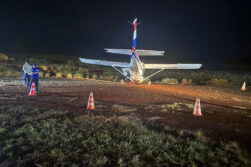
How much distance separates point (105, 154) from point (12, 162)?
1.82 meters

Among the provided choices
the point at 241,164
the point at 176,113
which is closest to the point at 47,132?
the point at 241,164

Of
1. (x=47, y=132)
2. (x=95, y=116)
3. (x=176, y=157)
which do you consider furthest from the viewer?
(x=95, y=116)

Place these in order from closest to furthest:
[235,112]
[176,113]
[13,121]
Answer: [13,121] < [176,113] < [235,112]

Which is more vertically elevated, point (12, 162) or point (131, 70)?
point (131, 70)

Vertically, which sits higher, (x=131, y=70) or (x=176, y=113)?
(x=131, y=70)

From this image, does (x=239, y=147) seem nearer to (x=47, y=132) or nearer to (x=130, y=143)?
(x=130, y=143)

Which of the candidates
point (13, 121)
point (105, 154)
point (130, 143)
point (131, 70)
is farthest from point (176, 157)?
point (131, 70)

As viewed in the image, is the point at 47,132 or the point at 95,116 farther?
the point at 95,116

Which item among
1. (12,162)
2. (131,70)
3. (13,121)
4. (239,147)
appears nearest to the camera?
(12,162)

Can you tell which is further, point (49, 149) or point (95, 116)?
point (95, 116)

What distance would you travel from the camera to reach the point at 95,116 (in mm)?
7230

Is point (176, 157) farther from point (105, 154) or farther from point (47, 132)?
point (47, 132)

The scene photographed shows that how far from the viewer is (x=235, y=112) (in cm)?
895

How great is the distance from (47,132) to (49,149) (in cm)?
95
